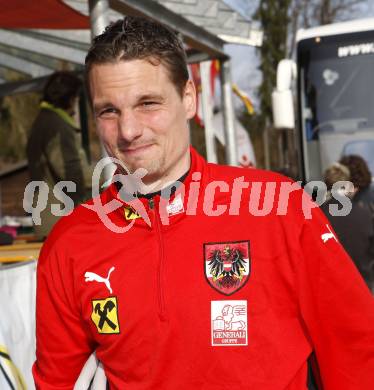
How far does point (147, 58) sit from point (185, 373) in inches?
30.7

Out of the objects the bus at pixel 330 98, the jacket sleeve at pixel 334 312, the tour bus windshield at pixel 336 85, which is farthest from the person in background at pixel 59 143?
the tour bus windshield at pixel 336 85

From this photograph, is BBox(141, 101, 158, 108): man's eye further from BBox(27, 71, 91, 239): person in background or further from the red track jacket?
BBox(27, 71, 91, 239): person in background

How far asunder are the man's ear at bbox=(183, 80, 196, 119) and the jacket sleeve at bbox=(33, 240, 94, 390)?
0.49 metres

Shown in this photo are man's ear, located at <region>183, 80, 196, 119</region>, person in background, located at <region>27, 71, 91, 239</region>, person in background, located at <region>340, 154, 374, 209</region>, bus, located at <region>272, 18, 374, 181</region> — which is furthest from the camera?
bus, located at <region>272, 18, 374, 181</region>

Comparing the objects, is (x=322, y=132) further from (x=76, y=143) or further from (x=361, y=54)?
(x=76, y=143)

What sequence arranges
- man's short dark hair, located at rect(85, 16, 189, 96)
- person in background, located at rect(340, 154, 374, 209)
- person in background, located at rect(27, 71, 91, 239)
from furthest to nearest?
person in background, located at rect(340, 154, 374, 209)
person in background, located at rect(27, 71, 91, 239)
man's short dark hair, located at rect(85, 16, 189, 96)

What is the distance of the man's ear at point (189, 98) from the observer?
2.17 metres

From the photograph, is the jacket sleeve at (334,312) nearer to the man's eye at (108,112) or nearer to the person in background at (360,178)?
the man's eye at (108,112)

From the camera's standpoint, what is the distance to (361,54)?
962cm

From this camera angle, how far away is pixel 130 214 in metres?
2.14

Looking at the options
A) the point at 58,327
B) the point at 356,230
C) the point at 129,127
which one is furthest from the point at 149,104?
the point at 356,230

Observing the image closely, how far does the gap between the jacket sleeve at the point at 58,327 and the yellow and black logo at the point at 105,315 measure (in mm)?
90

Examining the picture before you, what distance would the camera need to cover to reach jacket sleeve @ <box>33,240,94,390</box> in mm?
2150

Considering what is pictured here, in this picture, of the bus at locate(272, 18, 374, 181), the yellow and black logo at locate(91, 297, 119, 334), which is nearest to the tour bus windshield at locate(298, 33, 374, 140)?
the bus at locate(272, 18, 374, 181)
